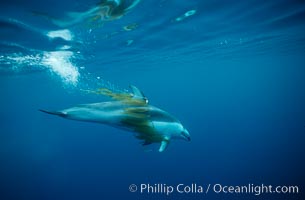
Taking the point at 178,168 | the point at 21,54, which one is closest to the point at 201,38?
the point at 21,54

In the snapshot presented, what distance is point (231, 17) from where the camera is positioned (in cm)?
1525

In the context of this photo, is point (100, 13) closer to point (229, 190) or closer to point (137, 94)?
point (137, 94)

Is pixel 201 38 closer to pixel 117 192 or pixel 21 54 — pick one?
pixel 21 54

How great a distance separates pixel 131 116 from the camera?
6188 millimetres

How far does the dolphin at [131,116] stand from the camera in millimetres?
5750

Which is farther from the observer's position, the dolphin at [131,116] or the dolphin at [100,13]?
the dolphin at [100,13]

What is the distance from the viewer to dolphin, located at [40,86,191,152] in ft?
18.9

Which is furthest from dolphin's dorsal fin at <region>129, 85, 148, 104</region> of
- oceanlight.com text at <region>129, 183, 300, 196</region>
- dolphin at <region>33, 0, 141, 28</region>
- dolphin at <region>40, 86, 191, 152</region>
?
oceanlight.com text at <region>129, 183, 300, 196</region>

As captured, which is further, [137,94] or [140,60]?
[140,60]

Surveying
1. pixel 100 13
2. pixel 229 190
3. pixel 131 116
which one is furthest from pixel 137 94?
pixel 229 190

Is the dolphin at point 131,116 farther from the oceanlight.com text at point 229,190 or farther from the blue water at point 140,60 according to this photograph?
the oceanlight.com text at point 229,190

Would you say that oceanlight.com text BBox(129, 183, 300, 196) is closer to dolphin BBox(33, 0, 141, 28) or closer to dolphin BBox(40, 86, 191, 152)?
dolphin BBox(33, 0, 141, 28)

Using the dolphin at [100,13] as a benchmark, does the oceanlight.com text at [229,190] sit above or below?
below

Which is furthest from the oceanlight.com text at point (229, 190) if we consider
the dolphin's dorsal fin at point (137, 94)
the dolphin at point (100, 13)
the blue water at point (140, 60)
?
the dolphin's dorsal fin at point (137, 94)
